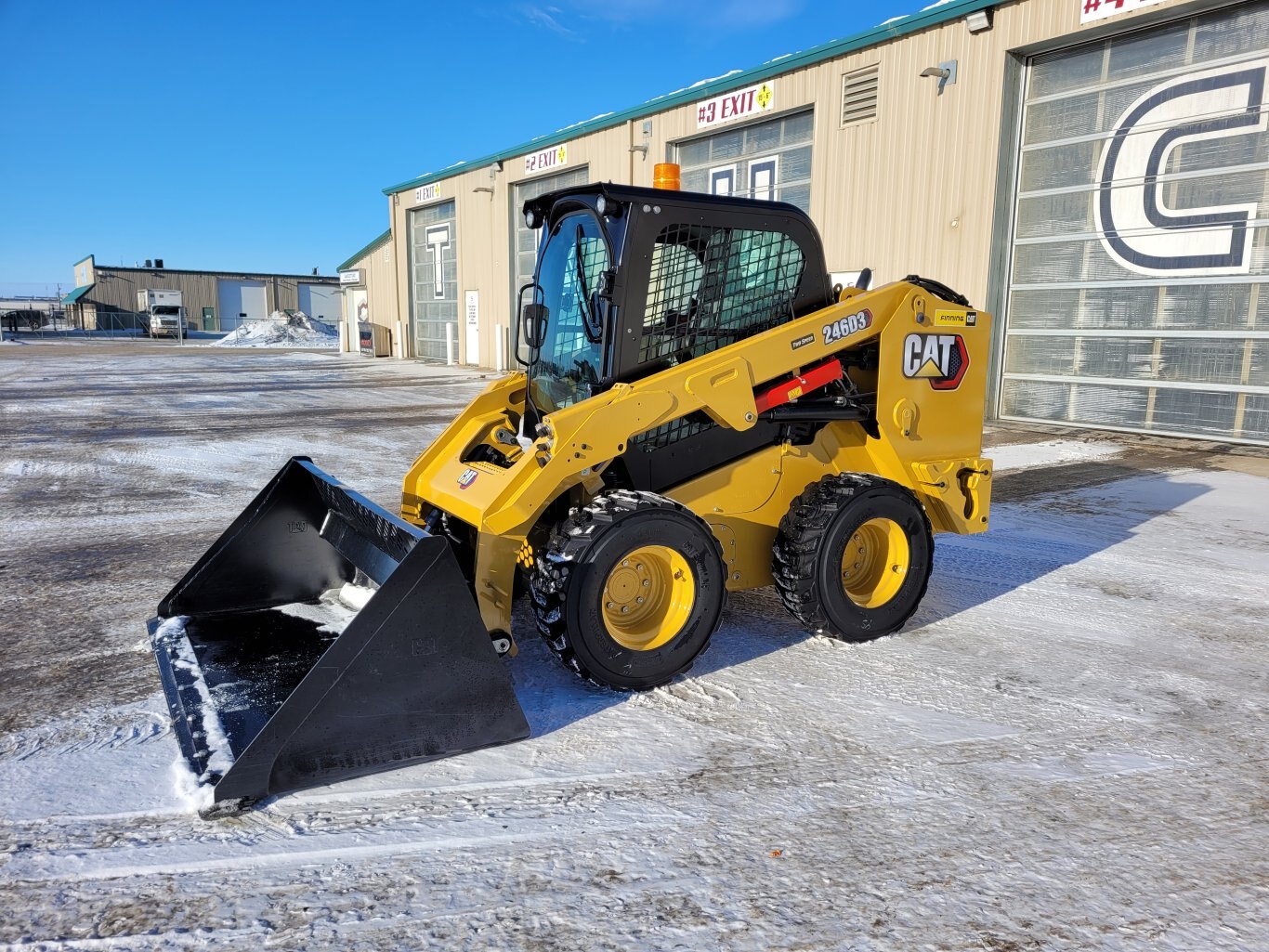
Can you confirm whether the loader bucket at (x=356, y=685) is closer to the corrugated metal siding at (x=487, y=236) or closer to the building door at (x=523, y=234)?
the corrugated metal siding at (x=487, y=236)

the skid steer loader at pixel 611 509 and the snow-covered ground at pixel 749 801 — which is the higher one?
the skid steer loader at pixel 611 509

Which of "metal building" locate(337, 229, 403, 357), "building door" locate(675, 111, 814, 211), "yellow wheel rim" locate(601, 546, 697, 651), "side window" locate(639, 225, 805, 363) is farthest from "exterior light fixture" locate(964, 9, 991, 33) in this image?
"metal building" locate(337, 229, 403, 357)

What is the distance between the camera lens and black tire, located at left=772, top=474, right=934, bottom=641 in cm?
426

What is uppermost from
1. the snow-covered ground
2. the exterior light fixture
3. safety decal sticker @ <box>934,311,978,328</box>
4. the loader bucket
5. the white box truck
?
the exterior light fixture

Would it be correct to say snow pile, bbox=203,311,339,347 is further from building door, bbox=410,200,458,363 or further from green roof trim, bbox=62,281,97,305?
green roof trim, bbox=62,281,97,305

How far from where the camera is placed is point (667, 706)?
3.77 m

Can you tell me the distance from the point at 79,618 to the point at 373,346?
3102cm

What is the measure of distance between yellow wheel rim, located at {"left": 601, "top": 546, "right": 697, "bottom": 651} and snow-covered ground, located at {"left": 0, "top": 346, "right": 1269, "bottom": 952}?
29 cm

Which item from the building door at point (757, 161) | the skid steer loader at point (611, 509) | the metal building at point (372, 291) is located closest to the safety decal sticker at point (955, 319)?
the skid steer loader at point (611, 509)

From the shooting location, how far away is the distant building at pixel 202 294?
68000mm

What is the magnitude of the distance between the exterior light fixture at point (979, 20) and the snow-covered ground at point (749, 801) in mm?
9940

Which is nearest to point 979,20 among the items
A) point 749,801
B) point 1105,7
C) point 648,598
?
point 1105,7

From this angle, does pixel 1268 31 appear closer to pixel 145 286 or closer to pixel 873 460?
pixel 873 460

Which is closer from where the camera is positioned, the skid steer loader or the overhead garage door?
the skid steer loader
